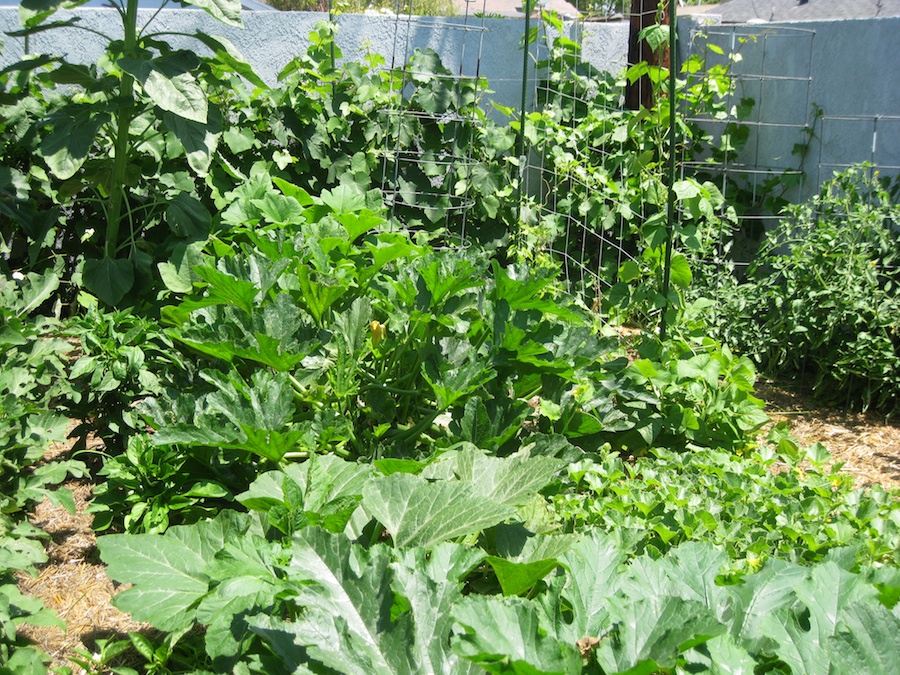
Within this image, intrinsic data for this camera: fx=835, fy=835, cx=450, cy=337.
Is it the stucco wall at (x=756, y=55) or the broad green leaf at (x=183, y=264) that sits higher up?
the stucco wall at (x=756, y=55)

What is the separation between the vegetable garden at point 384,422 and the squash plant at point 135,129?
16mm

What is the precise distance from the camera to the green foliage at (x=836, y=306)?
161 inches

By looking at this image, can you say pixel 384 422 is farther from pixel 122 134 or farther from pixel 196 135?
pixel 122 134

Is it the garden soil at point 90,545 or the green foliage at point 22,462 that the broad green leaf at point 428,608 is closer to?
the green foliage at point 22,462

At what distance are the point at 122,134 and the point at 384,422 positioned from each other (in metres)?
1.63

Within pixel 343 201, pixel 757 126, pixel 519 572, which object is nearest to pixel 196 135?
pixel 343 201

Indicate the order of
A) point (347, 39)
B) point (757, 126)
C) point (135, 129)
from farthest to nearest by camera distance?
point (347, 39)
point (757, 126)
point (135, 129)

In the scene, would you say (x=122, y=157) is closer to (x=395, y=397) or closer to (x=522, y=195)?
(x=395, y=397)

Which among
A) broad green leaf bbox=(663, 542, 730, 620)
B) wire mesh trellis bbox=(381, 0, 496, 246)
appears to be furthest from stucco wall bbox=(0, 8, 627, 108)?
Answer: broad green leaf bbox=(663, 542, 730, 620)

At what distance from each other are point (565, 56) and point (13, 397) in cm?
482

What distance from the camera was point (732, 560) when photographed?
1855 mm

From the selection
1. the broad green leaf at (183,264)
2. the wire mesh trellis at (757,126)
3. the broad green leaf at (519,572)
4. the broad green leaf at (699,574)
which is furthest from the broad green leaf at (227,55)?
the wire mesh trellis at (757,126)

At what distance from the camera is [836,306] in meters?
4.16

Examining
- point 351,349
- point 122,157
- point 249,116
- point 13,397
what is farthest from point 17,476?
point 249,116
